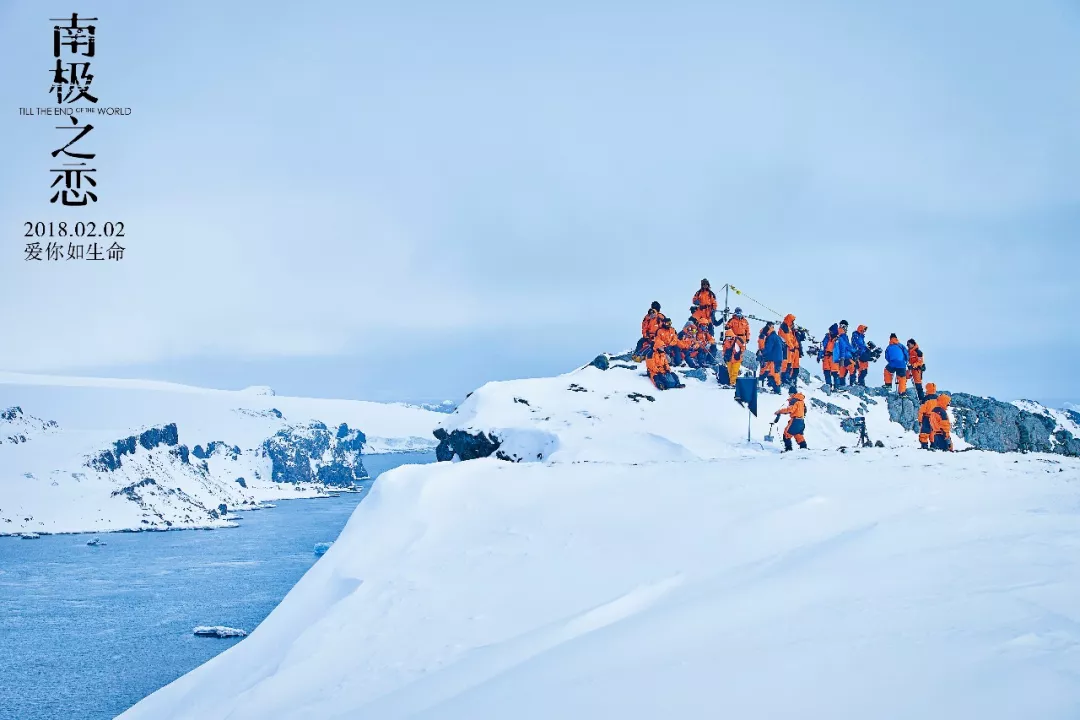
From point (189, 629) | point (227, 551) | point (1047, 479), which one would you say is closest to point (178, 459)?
point (227, 551)

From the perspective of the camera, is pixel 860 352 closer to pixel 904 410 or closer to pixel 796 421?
pixel 904 410

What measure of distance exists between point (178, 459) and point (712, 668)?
136 m

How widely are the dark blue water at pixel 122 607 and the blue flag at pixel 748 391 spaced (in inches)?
1158

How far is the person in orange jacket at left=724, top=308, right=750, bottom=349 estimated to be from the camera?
19.3 metres

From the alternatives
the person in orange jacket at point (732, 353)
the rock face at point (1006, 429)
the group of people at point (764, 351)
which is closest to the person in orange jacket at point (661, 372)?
the group of people at point (764, 351)

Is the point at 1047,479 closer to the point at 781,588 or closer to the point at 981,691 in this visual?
the point at 781,588

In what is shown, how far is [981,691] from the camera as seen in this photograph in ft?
12.1

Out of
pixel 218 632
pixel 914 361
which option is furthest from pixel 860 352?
pixel 218 632

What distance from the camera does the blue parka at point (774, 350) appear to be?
64.1ft

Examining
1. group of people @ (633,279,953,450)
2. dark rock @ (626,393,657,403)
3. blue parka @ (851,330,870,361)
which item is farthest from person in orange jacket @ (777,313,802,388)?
dark rock @ (626,393,657,403)

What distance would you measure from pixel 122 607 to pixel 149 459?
80443 mm

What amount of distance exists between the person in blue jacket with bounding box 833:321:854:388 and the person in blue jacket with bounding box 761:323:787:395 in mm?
2106

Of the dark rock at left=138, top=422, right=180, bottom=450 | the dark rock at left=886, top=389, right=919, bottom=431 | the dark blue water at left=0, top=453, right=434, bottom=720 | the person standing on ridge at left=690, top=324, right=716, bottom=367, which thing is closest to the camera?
the dark rock at left=886, top=389, right=919, bottom=431

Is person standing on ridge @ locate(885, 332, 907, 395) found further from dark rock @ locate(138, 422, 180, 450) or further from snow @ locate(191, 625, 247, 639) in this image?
dark rock @ locate(138, 422, 180, 450)
